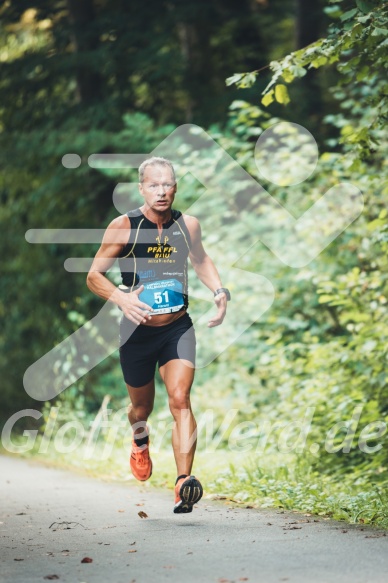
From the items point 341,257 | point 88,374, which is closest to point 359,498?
point 341,257

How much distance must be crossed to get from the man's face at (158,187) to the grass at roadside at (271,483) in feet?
7.39

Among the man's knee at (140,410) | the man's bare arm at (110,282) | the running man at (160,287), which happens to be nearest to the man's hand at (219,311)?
the running man at (160,287)

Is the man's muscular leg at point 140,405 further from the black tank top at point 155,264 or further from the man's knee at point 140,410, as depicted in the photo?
the black tank top at point 155,264

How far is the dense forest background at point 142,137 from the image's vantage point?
41.3 ft

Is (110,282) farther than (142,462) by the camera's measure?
No

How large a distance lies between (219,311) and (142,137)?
930cm

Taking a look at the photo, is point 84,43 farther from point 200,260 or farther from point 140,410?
point 140,410

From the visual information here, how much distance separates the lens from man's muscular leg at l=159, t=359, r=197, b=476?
6.73 m

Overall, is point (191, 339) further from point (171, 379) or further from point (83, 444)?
point (83, 444)

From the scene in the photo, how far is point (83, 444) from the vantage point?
1449 centimetres

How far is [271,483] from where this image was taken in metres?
8.26

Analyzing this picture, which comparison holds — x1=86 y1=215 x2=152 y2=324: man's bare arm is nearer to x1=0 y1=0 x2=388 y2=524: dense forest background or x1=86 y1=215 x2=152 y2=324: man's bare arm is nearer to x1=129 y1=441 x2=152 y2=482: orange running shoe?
x1=129 y1=441 x2=152 y2=482: orange running shoe

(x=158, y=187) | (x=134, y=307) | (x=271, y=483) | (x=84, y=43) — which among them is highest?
(x=158, y=187)

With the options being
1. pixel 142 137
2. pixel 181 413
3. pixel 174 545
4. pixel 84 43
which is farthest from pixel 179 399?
pixel 84 43
